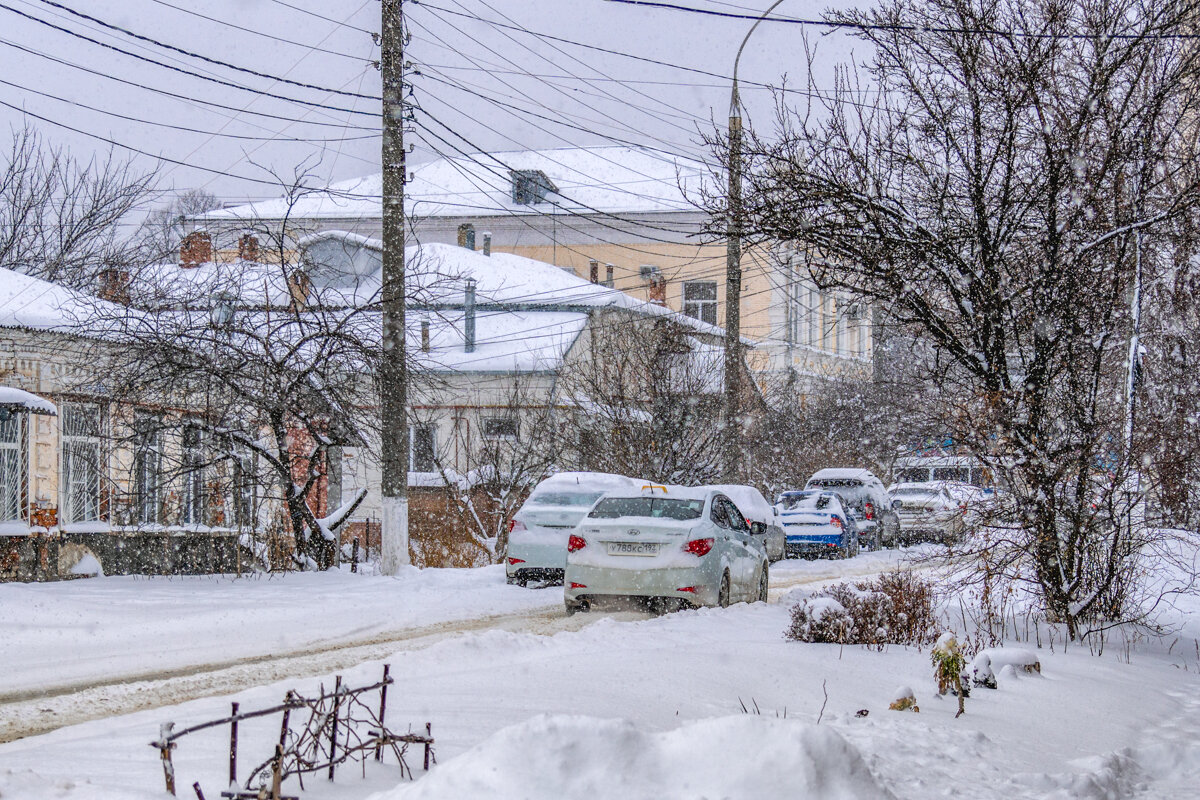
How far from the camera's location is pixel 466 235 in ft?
176

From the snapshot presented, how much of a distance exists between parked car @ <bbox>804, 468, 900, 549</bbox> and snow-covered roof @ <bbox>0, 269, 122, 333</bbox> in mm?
18762

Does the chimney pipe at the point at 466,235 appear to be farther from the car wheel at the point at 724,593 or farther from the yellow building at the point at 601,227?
the car wheel at the point at 724,593

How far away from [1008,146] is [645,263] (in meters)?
46.8

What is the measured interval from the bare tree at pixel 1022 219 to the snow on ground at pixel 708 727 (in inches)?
56.8

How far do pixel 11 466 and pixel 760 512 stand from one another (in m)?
13.1

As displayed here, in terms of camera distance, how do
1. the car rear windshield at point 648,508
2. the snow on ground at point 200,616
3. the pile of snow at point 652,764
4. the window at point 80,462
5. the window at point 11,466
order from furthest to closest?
1. the window at point 80,462
2. the window at point 11,466
3. the car rear windshield at point 648,508
4. the snow on ground at point 200,616
5. the pile of snow at point 652,764

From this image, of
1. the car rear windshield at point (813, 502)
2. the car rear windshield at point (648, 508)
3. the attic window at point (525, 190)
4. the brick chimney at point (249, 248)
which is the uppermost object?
the attic window at point (525, 190)

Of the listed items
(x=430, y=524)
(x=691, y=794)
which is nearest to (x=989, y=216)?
(x=691, y=794)

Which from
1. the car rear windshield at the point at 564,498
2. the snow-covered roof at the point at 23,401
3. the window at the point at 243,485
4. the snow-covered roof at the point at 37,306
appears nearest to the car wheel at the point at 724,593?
the car rear windshield at the point at 564,498

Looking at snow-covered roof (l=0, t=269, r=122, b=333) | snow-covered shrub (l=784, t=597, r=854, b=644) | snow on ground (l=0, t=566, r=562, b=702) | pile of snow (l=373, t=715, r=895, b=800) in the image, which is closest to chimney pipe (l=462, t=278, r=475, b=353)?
snow-covered roof (l=0, t=269, r=122, b=333)

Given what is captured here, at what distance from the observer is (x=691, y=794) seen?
198 inches

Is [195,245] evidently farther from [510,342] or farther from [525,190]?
[525,190]

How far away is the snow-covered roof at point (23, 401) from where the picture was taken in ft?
58.6

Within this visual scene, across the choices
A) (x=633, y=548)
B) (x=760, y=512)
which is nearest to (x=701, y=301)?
(x=760, y=512)
